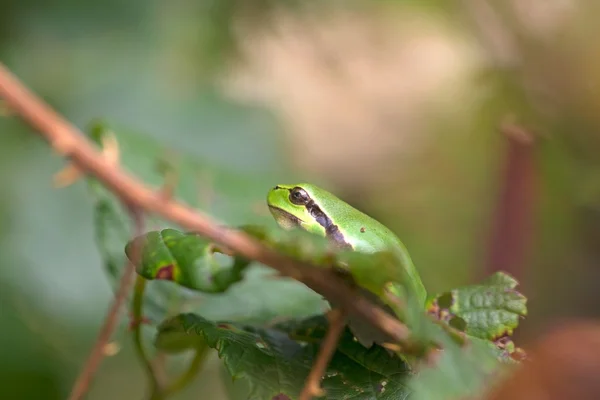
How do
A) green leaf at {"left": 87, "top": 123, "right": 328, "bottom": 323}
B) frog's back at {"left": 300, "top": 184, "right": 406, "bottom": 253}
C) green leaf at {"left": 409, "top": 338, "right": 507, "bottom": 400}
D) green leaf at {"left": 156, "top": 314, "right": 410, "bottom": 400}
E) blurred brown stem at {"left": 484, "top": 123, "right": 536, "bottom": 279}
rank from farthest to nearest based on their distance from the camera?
blurred brown stem at {"left": 484, "top": 123, "right": 536, "bottom": 279} → green leaf at {"left": 87, "top": 123, "right": 328, "bottom": 323} → frog's back at {"left": 300, "top": 184, "right": 406, "bottom": 253} → green leaf at {"left": 156, "top": 314, "right": 410, "bottom": 400} → green leaf at {"left": 409, "top": 338, "right": 507, "bottom": 400}

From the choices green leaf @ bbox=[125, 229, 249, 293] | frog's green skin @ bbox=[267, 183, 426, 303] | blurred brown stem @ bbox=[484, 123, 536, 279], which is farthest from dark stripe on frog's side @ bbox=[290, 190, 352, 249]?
blurred brown stem @ bbox=[484, 123, 536, 279]

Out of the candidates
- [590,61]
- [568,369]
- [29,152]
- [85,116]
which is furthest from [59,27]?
[568,369]

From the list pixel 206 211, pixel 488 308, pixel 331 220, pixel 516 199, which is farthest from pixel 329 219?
pixel 516 199

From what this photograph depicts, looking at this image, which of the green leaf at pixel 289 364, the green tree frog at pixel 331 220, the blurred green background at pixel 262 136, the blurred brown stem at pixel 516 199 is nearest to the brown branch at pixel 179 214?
the green leaf at pixel 289 364

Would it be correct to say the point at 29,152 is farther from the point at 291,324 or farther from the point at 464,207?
the point at 464,207

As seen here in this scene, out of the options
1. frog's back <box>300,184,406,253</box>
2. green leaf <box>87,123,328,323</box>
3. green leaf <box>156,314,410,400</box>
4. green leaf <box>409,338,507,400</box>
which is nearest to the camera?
green leaf <box>409,338,507,400</box>

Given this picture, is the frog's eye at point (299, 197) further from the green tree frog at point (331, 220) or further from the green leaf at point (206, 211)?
the green leaf at point (206, 211)

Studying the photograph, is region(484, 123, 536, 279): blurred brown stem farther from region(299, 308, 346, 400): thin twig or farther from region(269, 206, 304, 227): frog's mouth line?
region(299, 308, 346, 400): thin twig

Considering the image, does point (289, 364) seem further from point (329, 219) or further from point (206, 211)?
point (206, 211)
